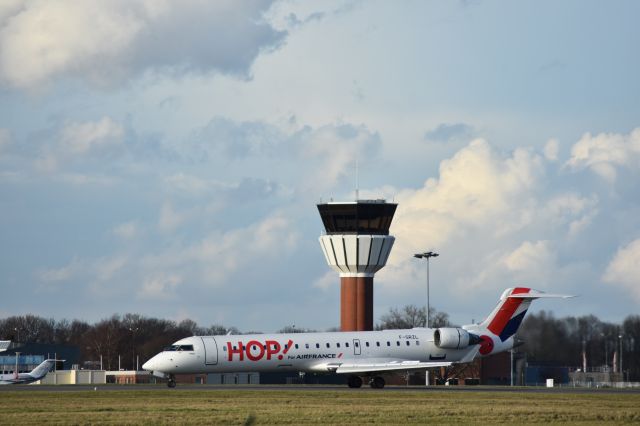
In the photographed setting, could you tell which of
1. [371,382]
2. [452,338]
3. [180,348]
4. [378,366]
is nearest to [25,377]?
[180,348]

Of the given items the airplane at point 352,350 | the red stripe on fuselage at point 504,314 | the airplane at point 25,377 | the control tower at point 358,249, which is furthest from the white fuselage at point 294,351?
the control tower at point 358,249

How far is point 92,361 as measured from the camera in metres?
146

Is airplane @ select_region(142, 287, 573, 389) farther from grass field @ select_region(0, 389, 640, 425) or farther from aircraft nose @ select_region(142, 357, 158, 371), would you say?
grass field @ select_region(0, 389, 640, 425)

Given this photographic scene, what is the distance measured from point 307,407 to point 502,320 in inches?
1116

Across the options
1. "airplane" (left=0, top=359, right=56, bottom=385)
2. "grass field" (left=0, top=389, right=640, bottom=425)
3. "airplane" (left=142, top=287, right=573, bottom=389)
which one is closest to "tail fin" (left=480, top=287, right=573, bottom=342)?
"airplane" (left=142, top=287, right=573, bottom=389)

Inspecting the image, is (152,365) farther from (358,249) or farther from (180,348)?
(358,249)

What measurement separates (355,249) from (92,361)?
54.4 m

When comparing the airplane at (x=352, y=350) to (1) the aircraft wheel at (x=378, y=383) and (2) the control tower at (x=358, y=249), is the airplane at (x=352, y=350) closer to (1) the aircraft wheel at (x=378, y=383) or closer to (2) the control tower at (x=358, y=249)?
(1) the aircraft wheel at (x=378, y=383)

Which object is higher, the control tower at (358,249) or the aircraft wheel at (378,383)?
the control tower at (358,249)

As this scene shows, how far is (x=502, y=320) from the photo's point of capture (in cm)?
7188

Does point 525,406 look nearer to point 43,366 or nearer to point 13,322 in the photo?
point 43,366

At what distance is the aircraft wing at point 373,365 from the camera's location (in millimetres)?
66375

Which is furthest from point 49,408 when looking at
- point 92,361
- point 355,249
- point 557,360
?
point 92,361

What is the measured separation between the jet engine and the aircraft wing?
65.8 inches
